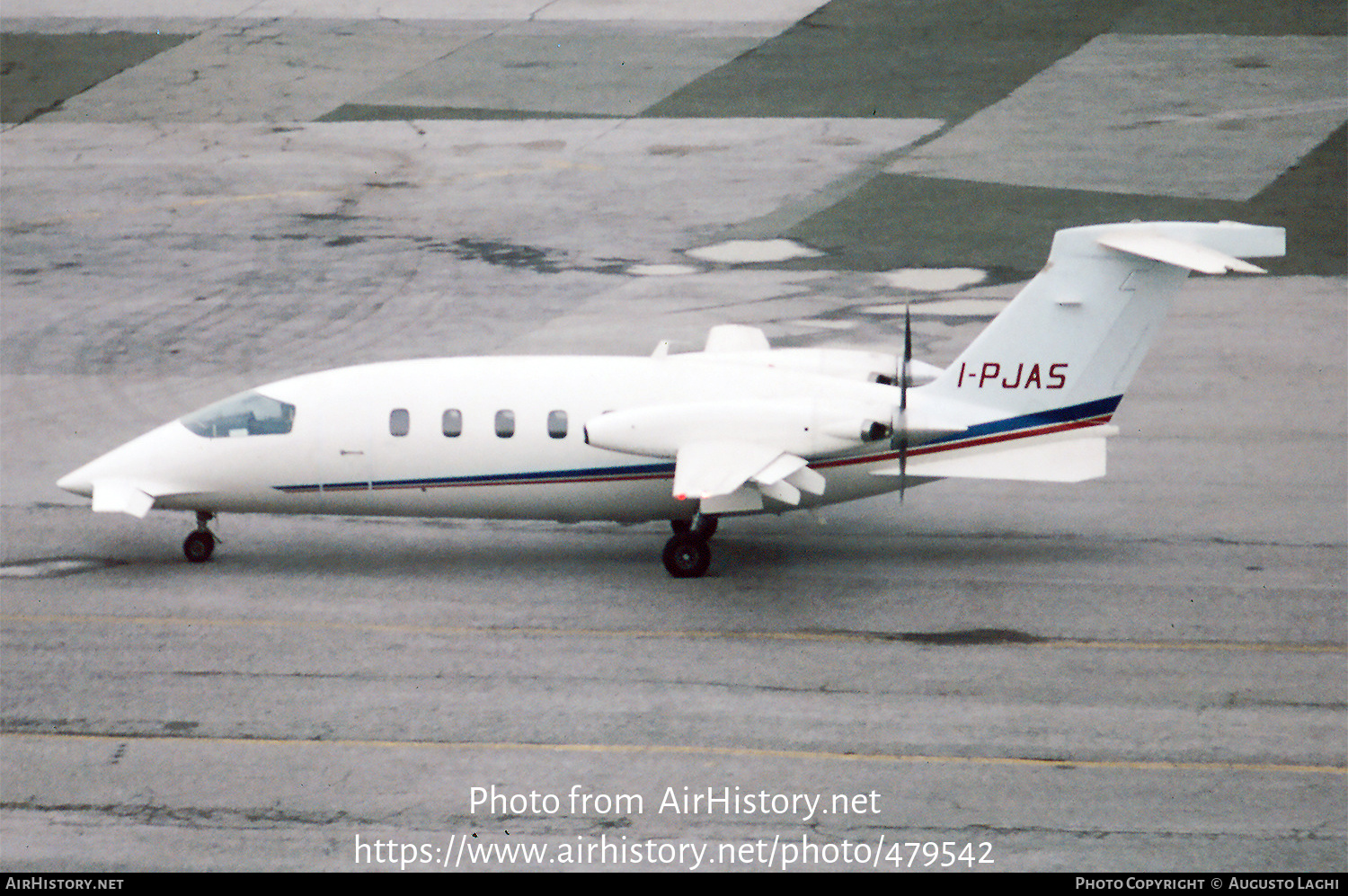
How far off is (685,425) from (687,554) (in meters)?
2.26

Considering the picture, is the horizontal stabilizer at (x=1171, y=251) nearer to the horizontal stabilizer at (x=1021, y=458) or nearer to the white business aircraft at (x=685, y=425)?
the white business aircraft at (x=685, y=425)

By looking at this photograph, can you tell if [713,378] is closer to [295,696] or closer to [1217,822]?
[295,696]

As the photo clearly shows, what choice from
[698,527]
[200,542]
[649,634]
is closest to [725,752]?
[649,634]

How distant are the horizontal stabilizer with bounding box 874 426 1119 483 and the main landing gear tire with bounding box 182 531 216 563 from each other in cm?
1065

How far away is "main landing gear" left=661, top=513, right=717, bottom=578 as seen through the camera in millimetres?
25438

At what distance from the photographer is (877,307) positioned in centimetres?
3753

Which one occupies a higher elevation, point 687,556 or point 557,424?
point 557,424

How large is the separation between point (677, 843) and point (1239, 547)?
12.1 meters

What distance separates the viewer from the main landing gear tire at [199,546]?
87.4 feet

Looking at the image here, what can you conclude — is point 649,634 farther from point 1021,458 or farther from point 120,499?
point 120,499

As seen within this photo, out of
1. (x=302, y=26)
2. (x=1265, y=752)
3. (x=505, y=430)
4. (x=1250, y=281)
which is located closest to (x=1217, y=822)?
(x=1265, y=752)

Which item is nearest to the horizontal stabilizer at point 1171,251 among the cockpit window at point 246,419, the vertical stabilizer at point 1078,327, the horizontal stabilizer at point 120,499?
the vertical stabilizer at point 1078,327

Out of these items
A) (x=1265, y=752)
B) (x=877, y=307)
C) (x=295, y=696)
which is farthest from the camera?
(x=877, y=307)

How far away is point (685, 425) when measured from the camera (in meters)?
24.3
